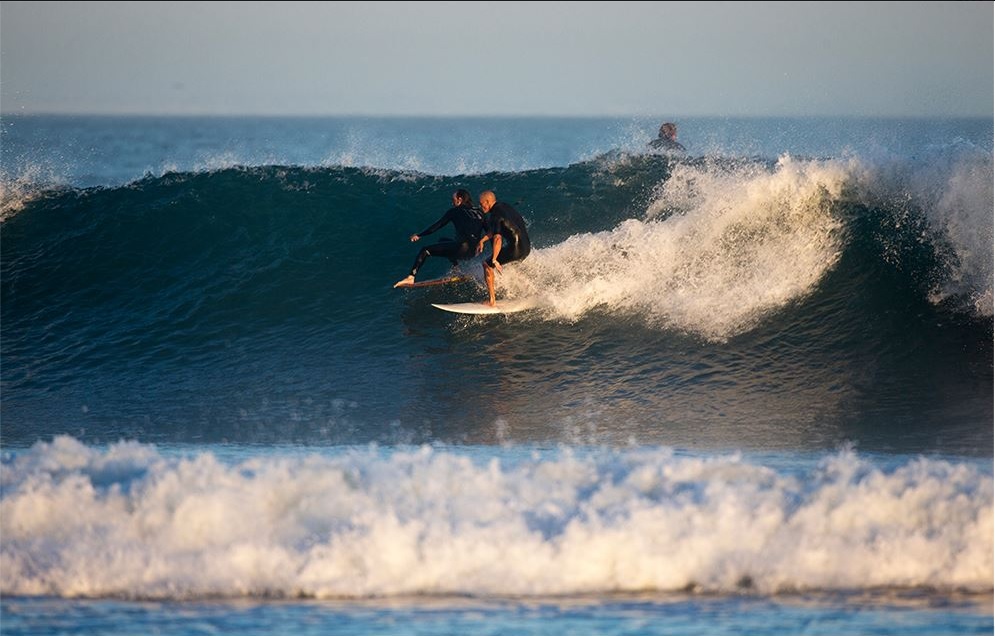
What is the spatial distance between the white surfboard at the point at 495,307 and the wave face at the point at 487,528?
457cm

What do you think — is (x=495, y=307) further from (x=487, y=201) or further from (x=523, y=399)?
(x=523, y=399)

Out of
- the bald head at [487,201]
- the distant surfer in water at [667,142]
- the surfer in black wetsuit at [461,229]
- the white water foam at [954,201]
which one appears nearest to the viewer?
the white water foam at [954,201]

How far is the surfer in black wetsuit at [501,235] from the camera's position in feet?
37.0

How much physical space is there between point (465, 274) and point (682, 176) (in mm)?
3030

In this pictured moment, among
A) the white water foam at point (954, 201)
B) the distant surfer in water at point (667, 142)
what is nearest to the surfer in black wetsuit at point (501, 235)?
the white water foam at point (954, 201)

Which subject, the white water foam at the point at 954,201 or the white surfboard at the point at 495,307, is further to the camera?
the white surfboard at the point at 495,307

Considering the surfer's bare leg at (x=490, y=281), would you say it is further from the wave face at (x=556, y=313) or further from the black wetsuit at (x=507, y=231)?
the wave face at (x=556, y=313)

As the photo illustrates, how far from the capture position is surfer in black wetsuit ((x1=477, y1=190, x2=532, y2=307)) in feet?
37.0

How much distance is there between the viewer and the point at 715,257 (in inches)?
468

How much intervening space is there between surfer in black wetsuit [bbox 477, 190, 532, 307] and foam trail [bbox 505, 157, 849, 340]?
53 cm

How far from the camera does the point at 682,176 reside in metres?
13.3

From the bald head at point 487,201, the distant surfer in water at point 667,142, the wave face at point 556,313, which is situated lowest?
the wave face at point 556,313

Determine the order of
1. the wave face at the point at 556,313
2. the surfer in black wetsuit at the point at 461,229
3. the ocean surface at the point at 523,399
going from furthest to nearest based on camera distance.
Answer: the surfer in black wetsuit at the point at 461,229, the wave face at the point at 556,313, the ocean surface at the point at 523,399

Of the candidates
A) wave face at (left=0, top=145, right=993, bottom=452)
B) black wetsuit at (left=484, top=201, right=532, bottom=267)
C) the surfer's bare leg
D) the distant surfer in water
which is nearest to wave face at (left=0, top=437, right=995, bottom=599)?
wave face at (left=0, top=145, right=993, bottom=452)
